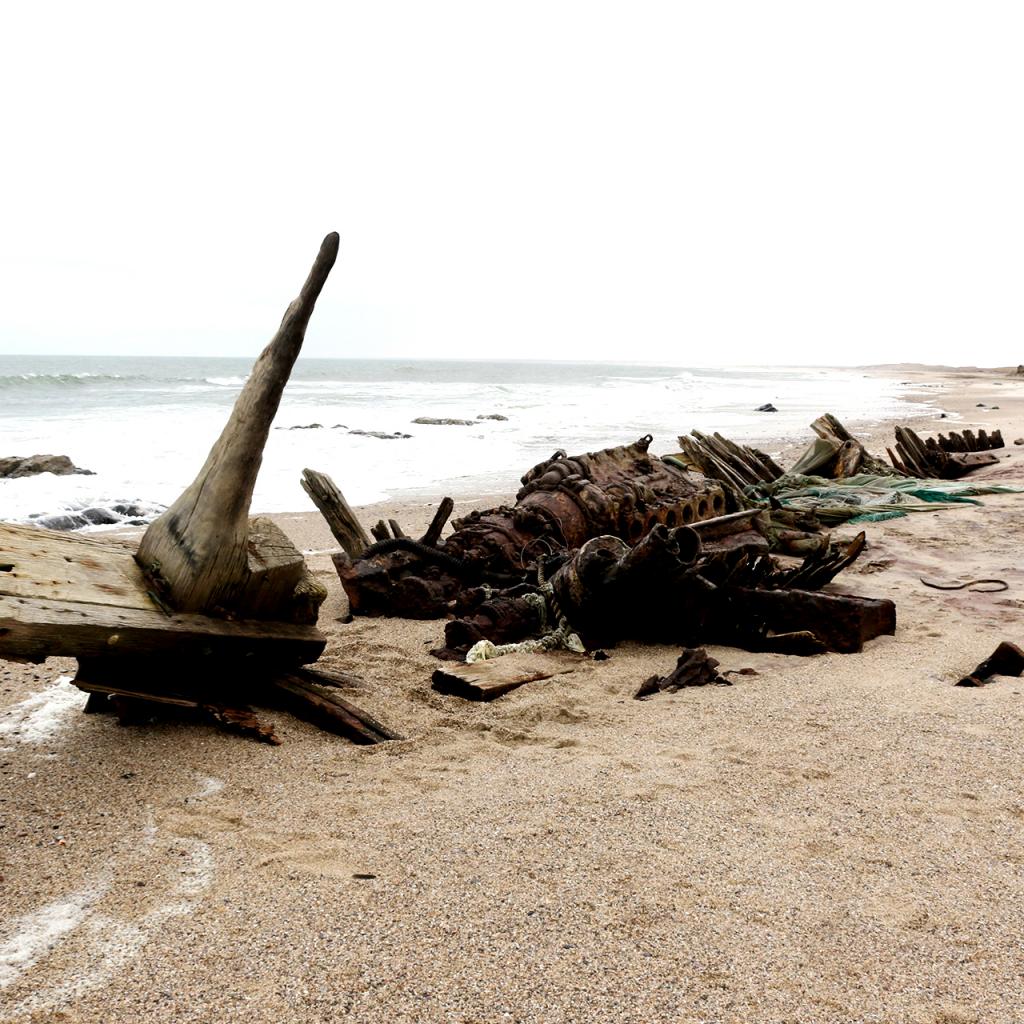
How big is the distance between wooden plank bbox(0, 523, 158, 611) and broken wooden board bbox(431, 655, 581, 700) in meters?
1.62

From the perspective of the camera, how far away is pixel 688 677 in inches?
176

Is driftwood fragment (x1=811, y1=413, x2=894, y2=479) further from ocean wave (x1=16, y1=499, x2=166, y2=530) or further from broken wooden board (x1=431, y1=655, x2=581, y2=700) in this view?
ocean wave (x1=16, y1=499, x2=166, y2=530)

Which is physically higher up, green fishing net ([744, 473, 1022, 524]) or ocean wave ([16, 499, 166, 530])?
green fishing net ([744, 473, 1022, 524])

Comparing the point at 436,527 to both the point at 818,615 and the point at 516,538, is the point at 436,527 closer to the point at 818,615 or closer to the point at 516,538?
the point at 516,538

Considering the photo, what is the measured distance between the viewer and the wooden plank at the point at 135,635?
108 inches

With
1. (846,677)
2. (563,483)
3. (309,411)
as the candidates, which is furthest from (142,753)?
(309,411)

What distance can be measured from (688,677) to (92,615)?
2.83 meters

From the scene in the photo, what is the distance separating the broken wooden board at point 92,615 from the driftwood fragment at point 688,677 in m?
1.76

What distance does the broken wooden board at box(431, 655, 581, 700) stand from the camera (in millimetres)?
4359

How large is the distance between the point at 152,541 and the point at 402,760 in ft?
4.43

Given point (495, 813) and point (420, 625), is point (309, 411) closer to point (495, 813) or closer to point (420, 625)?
point (420, 625)

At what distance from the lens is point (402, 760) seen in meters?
3.50

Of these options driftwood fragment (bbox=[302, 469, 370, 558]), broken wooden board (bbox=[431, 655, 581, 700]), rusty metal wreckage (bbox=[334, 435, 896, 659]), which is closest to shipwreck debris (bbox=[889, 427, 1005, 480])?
rusty metal wreckage (bbox=[334, 435, 896, 659])

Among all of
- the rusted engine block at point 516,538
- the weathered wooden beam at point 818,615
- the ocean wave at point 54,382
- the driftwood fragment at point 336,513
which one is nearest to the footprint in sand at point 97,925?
the rusted engine block at point 516,538
